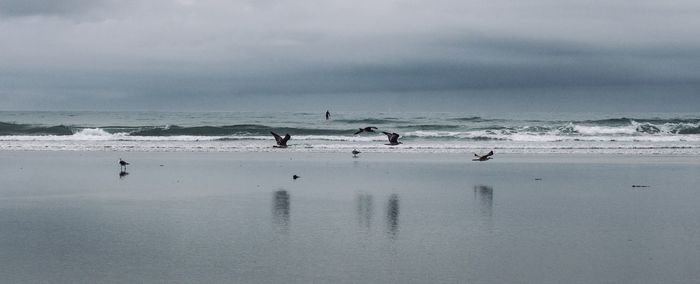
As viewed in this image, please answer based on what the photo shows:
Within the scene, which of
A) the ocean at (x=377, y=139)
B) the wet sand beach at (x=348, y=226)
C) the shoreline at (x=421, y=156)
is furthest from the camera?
the ocean at (x=377, y=139)

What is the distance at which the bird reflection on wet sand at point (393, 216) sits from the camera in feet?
31.2

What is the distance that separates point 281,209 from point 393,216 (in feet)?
5.87

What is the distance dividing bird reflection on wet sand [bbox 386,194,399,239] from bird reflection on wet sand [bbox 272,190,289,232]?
131cm

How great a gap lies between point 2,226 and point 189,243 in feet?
9.49

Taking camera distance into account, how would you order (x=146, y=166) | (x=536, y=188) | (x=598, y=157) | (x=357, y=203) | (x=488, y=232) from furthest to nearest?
(x=598, y=157)
(x=146, y=166)
(x=536, y=188)
(x=357, y=203)
(x=488, y=232)

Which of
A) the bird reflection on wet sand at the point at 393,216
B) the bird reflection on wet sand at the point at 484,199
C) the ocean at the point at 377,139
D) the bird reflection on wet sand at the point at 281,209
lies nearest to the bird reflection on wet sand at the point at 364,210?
the bird reflection on wet sand at the point at 393,216

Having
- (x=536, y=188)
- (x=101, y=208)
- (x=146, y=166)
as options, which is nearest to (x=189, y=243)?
(x=101, y=208)

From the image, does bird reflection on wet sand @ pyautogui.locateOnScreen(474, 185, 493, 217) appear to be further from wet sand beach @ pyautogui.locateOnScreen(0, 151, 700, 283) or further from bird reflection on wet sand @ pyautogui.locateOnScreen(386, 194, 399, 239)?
bird reflection on wet sand @ pyautogui.locateOnScreen(386, 194, 399, 239)

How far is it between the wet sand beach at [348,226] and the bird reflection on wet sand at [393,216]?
28 millimetres

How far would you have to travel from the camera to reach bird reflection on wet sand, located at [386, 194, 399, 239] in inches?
374

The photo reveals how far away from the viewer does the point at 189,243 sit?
870cm

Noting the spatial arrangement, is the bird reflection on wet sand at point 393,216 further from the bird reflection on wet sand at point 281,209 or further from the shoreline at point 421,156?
the shoreline at point 421,156

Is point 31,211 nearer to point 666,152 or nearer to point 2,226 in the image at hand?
point 2,226

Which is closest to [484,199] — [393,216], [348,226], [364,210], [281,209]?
[364,210]
